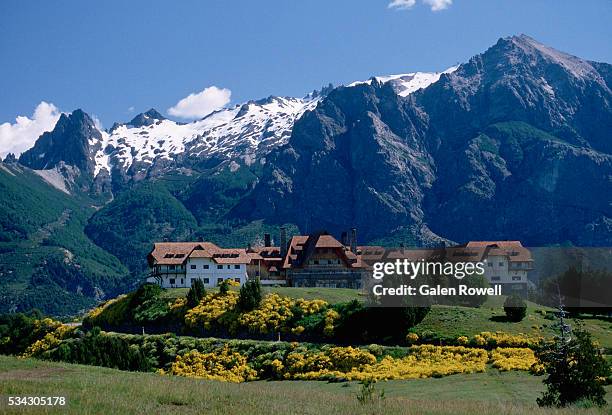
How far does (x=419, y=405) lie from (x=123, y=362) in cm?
3283

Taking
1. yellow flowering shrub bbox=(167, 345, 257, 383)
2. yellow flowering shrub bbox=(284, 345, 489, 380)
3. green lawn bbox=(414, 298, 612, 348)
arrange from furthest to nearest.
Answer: green lawn bbox=(414, 298, 612, 348)
yellow flowering shrub bbox=(167, 345, 257, 383)
yellow flowering shrub bbox=(284, 345, 489, 380)

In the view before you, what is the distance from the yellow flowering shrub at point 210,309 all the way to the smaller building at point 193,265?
65.1 ft

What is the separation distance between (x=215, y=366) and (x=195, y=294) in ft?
66.2

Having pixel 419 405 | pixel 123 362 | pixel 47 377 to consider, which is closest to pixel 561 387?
pixel 419 405

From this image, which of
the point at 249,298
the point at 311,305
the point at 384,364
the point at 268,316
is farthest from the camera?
the point at 249,298

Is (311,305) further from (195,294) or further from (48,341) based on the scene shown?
(48,341)

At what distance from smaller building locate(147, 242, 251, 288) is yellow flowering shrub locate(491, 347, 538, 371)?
53.5 metres

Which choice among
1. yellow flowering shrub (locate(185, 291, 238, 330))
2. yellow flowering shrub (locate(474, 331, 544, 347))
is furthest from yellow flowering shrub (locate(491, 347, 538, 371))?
yellow flowering shrub (locate(185, 291, 238, 330))

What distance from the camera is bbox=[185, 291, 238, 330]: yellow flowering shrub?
260ft

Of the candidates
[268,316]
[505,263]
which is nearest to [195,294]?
[268,316]

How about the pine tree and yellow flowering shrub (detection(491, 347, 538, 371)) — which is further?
yellow flowering shrub (detection(491, 347, 538, 371))

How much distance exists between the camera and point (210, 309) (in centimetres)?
8156

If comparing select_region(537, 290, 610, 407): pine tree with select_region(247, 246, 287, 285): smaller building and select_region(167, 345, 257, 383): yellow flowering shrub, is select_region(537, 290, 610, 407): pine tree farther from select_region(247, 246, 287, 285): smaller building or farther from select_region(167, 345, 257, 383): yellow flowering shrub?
select_region(247, 246, 287, 285): smaller building

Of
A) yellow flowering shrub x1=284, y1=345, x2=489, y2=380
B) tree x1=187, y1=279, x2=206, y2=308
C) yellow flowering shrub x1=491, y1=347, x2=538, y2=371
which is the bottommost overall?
yellow flowering shrub x1=284, y1=345, x2=489, y2=380
